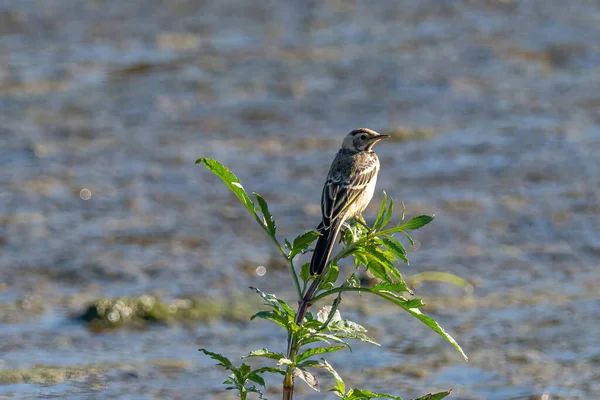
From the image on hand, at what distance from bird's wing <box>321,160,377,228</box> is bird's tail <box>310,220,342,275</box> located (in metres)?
0.07

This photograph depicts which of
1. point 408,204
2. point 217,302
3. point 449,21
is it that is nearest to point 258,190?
point 408,204

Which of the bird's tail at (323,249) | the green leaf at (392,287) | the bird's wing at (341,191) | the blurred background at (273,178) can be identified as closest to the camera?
the green leaf at (392,287)

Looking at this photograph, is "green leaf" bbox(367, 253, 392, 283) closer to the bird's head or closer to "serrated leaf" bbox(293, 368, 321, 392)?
"serrated leaf" bbox(293, 368, 321, 392)

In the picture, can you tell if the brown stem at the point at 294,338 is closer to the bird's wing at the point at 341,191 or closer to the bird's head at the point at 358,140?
the bird's wing at the point at 341,191

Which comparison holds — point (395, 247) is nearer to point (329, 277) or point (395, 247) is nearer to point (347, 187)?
point (329, 277)

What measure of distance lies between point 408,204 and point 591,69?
5.04m

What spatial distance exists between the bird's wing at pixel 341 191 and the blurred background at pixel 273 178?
5.29ft

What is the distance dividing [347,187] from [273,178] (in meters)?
5.25

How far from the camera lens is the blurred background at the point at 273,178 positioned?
7.09 meters

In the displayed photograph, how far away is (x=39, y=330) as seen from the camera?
290 inches

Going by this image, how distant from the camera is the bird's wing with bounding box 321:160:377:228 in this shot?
4.91 meters

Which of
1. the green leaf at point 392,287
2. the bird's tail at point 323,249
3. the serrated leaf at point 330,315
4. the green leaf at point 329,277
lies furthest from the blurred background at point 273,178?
the green leaf at point 392,287

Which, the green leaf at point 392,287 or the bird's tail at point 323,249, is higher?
the bird's tail at point 323,249

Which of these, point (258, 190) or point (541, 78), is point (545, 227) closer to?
point (258, 190)
